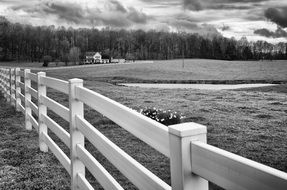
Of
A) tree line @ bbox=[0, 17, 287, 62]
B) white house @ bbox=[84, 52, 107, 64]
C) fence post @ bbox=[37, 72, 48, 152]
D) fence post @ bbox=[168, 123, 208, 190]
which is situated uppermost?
tree line @ bbox=[0, 17, 287, 62]

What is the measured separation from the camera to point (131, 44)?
509 feet

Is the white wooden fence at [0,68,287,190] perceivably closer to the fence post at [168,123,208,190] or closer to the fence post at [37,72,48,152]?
the fence post at [168,123,208,190]

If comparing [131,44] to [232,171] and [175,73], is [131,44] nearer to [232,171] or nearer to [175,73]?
[175,73]

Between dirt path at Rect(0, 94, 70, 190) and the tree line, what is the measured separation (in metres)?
127

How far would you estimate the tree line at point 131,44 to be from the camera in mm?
133625

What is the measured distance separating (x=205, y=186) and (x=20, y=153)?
19.4 feet

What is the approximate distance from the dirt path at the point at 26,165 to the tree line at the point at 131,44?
418ft

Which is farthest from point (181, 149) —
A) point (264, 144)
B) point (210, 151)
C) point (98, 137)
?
point (264, 144)

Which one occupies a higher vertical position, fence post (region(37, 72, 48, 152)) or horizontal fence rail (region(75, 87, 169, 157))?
horizontal fence rail (region(75, 87, 169, 157))

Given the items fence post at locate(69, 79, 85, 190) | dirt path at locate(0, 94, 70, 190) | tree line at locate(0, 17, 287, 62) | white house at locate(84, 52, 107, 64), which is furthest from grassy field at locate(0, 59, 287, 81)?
tree line at locate(0, 17, 287, 62)

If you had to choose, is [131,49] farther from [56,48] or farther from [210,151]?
[210,151]

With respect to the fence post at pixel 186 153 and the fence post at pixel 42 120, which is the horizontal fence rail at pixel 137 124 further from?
the fence post at pixel 42 120

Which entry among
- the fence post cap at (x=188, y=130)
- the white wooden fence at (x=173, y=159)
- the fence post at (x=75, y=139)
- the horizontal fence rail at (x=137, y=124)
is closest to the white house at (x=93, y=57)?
the fence post at (x=75, y=139)

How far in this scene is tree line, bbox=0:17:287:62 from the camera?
13362 centimetres
